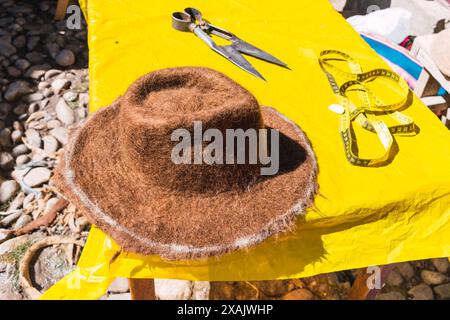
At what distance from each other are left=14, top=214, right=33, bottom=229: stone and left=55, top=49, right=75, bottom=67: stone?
144cm

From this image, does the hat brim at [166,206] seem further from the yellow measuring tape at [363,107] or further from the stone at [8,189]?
the stone at [8,189]

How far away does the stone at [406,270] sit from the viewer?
2.16 m

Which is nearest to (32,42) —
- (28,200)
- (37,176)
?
(37,176)

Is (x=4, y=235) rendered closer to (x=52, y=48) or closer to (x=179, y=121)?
(x=179, y=121)

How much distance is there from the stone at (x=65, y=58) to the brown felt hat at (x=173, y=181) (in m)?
2.27

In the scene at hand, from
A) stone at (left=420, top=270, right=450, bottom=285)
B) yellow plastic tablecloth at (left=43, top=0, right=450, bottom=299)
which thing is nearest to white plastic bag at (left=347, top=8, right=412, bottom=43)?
yellow plastic tablecloth at (left=43, top=0, right=450, bottom=299)

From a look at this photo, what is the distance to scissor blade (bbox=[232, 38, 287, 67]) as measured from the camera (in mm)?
1508

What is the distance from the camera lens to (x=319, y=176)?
109cm

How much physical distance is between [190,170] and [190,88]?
0.79ft

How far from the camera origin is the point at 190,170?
2.98ft

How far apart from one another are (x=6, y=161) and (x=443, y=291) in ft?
8.84

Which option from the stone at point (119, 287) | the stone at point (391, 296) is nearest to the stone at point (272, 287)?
the stone at point (391, 296)
